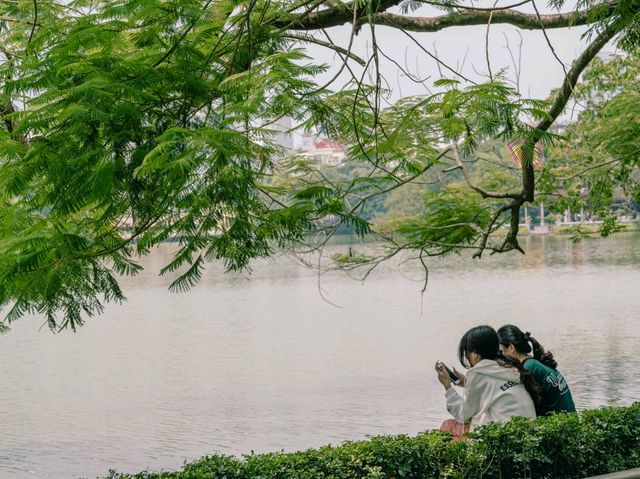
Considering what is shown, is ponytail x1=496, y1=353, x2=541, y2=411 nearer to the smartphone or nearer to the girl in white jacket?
the girl in white jacket

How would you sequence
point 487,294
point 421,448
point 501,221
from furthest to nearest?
point 487,294, point 501,221, point 421,448

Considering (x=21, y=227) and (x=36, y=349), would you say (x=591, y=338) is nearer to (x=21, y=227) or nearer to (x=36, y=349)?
(x=36, y=349)

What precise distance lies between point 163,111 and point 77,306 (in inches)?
52.0

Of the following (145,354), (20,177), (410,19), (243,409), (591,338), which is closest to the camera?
(20,177)

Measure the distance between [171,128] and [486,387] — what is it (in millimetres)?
2367

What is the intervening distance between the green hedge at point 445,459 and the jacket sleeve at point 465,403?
0.13m

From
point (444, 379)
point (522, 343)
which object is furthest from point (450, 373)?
point (522, 343)

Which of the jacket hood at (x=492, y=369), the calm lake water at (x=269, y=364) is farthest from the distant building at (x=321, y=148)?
the jacket hood at (x=492, y=369)

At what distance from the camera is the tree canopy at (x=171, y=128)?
495 cm

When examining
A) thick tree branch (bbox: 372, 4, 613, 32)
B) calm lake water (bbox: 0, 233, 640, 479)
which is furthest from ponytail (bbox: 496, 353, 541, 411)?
calm lake water (bbox: 0, 233, 640, 479)

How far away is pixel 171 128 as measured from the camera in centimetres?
479

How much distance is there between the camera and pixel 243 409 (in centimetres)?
1628

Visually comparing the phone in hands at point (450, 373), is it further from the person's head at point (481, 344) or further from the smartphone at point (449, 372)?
the person's head at point (481, 344)

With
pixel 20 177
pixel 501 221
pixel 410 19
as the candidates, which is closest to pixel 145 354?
pixel 501 221
